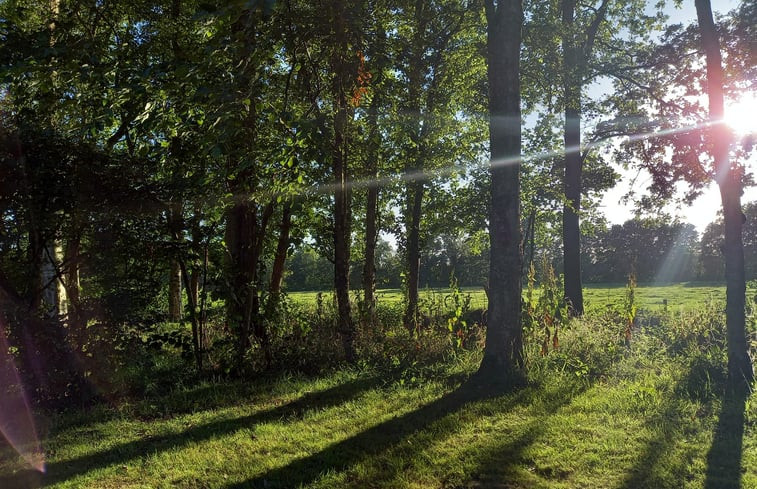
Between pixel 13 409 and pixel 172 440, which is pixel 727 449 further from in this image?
pixel 13 409

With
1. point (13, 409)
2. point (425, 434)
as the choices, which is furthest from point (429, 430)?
point (13, 409)

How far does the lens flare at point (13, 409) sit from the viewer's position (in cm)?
446

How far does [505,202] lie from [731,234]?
2780 millimetres

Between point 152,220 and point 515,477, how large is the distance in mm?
4878

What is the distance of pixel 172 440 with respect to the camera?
4.44 m

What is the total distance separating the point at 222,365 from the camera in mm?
6629

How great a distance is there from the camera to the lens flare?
175 inches

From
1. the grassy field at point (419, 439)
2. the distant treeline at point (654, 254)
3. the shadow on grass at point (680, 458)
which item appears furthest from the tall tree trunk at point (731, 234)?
the distant treeline at point (654, 254)

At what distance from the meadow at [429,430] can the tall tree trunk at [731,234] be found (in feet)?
1.41

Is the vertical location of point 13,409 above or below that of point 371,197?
below

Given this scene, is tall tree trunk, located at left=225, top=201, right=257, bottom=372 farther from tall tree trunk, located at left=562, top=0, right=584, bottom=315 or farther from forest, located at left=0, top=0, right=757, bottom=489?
tall tree trunk, located at left=562, top=0, right=584, bottom=315

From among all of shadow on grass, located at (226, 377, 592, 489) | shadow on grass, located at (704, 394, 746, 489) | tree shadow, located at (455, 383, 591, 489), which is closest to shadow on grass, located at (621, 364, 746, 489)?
shadow on grass, located at (704, 394, 746, 489)

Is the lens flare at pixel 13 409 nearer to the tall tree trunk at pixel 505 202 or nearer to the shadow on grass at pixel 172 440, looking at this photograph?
the shadow on grass at pixel 172 440

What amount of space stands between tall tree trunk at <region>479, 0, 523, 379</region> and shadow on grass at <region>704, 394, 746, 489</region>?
2155mm
